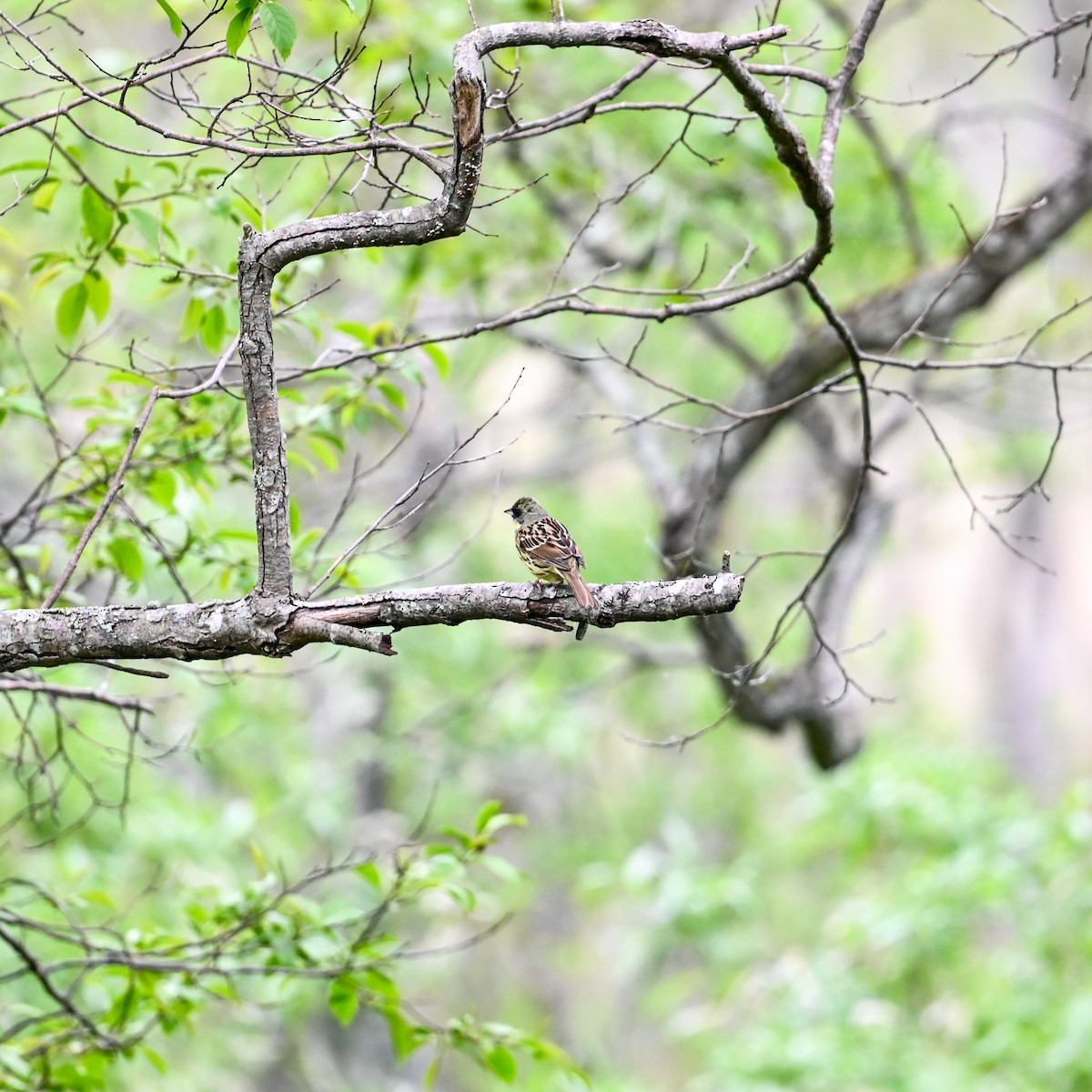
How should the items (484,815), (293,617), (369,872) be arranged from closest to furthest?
(293,617)
(369,872)
(484,815)

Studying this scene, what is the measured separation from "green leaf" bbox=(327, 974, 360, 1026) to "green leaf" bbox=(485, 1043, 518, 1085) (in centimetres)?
36

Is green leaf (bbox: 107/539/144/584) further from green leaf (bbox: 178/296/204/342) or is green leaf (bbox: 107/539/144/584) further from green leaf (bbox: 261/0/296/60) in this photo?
green leaf (bbox: 261/0/296/60)

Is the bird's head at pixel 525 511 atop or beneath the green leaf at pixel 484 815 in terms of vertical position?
atop

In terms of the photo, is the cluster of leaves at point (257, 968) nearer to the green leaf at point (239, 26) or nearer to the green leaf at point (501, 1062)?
the green leaf at point (501, 1062)

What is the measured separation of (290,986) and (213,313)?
1828mm

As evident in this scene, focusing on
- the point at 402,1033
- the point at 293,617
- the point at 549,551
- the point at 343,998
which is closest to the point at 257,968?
the point at 343,998

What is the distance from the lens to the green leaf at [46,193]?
3166 mm

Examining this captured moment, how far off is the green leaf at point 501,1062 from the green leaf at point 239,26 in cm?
236

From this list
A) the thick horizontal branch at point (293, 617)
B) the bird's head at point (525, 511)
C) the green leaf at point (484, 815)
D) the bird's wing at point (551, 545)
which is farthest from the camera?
the bird's head at point (525, 511)

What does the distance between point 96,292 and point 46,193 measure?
0.96ft

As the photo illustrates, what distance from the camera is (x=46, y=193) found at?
3.27m

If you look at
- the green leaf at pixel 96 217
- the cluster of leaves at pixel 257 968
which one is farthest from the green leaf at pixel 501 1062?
the green leaf at pixel 96 217

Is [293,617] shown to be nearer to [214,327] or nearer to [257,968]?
[214,327]

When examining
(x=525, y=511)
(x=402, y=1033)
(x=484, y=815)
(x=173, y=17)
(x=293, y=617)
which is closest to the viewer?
(x=293, y=617)
